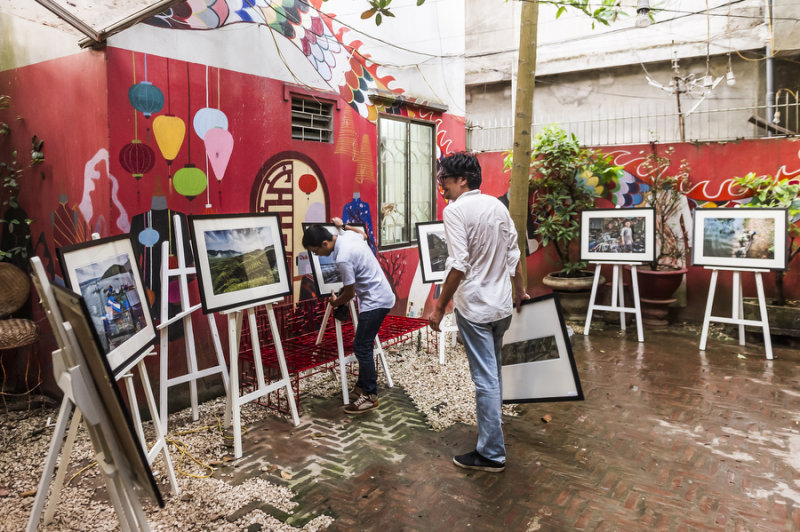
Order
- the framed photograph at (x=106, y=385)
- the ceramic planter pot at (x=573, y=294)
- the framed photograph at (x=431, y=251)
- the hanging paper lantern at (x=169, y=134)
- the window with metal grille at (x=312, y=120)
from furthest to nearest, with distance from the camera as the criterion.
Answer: the ceramic planter pot at (x=573, y=294), the framed photograph at (x=431, y=251), the window with metal grille at (x=312, y=120), the hanging paper lantern at (x=169, y=134), the framed photograph at (x=106, y=385)

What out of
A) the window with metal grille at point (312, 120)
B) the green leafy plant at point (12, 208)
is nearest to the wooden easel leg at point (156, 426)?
the green leafy plant at point (12, 208)

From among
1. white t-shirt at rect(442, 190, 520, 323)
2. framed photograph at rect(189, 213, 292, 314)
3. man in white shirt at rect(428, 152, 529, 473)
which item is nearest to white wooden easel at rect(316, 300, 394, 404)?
framed photograph at rect(189, 213, 292, 314)

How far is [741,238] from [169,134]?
654 centimetres

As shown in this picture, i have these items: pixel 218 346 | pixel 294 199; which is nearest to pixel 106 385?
pixel 218 346

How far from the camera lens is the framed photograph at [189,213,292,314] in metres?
3.90

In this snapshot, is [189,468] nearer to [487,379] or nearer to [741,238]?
[487,379]

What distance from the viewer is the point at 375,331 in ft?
15.7

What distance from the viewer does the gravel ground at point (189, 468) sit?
3.15 m

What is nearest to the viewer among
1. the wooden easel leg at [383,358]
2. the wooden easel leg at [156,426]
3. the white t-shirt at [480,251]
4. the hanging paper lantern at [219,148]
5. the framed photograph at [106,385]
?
the framed photograph at [106,385]

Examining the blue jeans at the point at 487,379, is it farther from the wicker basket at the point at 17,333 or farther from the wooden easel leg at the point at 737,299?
the wooden easel leg at the point at 737,299

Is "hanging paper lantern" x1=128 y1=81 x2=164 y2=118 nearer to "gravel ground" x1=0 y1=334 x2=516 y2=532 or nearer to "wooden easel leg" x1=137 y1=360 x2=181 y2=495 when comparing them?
"wooden easel leg" x1=137 y1=360 x2=181 y2=495

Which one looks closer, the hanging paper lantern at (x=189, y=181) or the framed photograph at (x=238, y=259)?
the framed photograph at (x=238, y=259)

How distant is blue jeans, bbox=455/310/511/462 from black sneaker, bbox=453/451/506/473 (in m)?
0.04

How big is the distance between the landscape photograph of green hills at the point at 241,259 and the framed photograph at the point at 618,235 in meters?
4.95
